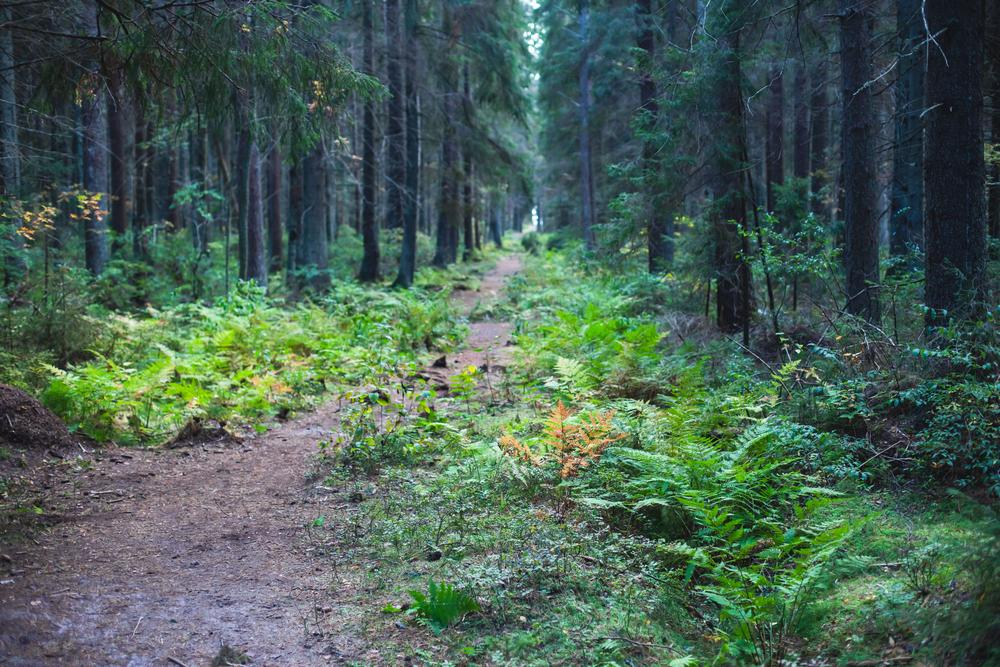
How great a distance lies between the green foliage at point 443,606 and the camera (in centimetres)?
393

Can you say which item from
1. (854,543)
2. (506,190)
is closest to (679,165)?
(854,543)

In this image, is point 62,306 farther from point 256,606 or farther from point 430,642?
point 430,642

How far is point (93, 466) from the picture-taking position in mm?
6738

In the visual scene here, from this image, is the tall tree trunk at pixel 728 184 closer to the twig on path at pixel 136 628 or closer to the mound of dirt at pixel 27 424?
the twig on path at pixel 136 628

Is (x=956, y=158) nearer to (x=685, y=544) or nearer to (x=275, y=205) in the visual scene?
(x=685, y=544)

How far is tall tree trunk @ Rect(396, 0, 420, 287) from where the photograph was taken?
65.5 ft

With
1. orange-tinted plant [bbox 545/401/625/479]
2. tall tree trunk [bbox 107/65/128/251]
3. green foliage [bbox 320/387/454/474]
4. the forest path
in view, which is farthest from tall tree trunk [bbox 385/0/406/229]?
orange-tinted plant [bbox 545/401/625/479]

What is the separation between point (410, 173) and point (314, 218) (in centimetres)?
378

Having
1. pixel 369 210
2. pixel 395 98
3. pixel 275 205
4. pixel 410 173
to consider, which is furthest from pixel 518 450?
pixel 395 98

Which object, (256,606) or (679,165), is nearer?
(256,606)

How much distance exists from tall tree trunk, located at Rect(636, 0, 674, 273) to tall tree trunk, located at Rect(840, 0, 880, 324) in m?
2.53

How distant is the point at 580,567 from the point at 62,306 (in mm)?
8723

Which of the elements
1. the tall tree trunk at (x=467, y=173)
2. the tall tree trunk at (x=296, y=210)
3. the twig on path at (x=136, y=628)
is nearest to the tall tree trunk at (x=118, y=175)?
the tall tree trunk at (x=296, y=210)

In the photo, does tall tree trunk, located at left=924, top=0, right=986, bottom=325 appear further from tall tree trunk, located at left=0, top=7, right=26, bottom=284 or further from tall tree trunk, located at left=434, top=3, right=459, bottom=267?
tall tree trunk, located at left=434, top=3, right=459, bottom=267
